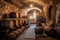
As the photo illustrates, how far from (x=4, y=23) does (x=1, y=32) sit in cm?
85

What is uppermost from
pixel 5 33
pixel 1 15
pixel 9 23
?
pixel 1 15

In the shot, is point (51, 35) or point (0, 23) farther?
point (51, 35)

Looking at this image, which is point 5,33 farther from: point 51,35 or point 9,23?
point 51,35

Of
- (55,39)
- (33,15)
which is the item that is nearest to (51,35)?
(55,39)

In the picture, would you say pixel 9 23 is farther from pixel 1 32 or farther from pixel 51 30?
pixel 51 30

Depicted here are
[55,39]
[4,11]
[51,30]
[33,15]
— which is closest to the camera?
[55,39]

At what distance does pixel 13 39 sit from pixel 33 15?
1614 centimetres

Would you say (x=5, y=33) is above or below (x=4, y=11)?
below

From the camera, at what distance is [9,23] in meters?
7.01

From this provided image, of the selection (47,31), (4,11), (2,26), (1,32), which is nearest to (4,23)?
(2,26)

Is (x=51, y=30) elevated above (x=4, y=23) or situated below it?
below

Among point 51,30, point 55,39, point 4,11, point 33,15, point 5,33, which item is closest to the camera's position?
point 5,33

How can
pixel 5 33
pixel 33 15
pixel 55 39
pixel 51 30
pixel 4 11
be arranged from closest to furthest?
pixel 5 33 < pixel 55 39 < pixel 51 30 < pixel 4 11 < pixel 33 15

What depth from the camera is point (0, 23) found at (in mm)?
6906
